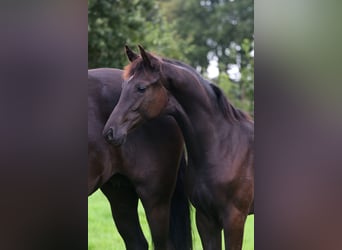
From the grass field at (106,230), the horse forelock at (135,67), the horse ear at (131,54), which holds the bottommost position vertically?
the grass field at (106,230)

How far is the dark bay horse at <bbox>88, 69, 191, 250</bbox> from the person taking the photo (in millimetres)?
2898

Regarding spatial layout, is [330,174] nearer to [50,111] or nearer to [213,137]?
[213,137]

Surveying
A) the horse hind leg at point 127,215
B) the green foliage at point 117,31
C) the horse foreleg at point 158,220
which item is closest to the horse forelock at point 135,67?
the horse foreleg at point 158,220

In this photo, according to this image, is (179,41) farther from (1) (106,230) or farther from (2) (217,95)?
(2) (217,95)

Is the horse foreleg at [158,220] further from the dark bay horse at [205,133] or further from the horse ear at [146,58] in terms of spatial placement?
the horse ear at [146,58]

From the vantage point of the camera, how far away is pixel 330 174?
195 cm

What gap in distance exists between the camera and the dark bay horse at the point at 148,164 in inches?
114

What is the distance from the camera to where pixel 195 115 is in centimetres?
274

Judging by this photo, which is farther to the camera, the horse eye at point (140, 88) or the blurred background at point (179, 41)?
the blurred background at point (179, 41)

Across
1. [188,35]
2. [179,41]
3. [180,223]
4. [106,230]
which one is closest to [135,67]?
[180,223]

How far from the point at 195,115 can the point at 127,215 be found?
0.89 meters

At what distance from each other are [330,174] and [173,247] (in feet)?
4.64

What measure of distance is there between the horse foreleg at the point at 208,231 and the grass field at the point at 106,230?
0.37 meters

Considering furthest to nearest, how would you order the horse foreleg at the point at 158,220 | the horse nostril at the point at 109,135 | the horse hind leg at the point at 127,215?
the horse hind leg at the point at 127,215
the horse foreleg at the point at 158,220
the horse nostril at the point at 109,135
